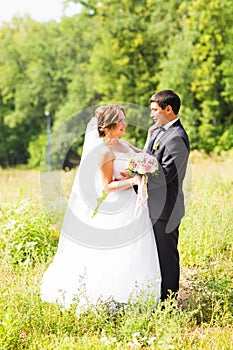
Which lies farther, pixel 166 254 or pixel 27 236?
pixel 27 236

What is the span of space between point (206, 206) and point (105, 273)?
2.76m

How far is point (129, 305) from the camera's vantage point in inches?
167

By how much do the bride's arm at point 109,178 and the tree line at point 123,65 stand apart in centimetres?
996

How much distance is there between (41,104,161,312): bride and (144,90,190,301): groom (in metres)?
0.11

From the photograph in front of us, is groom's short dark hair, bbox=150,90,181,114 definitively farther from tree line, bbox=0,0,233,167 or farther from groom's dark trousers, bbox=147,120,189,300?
tree line, bbox=0,0,233,167

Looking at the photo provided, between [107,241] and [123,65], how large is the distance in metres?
22.6

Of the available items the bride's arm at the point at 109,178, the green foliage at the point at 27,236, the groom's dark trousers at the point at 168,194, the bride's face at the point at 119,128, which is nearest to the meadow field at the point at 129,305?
the green foliage at the point at 27,236

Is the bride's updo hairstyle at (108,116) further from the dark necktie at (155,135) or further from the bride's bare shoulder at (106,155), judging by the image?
the dark necktie at (155,135)

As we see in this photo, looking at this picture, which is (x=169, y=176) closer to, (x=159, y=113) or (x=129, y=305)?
(x=159, y=113)

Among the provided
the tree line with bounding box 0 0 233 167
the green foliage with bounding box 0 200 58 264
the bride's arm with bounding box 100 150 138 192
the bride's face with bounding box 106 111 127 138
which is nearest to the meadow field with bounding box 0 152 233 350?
the green foliage with bounding box 0 200 58 264

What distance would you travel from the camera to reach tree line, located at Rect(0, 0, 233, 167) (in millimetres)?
21031

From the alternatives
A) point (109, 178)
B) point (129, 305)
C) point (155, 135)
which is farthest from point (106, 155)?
point (129, 305)

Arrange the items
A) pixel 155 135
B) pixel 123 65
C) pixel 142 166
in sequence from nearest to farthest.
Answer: pixel 142 166, pixel 155 135, pixel 123 65

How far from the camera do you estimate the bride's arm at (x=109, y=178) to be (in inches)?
176
